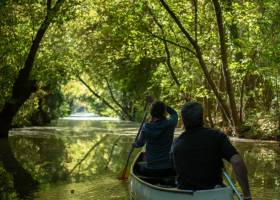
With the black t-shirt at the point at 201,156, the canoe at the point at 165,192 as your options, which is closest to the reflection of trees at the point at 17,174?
the canoe at the point at 165,192

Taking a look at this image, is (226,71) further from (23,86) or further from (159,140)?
(159,140)

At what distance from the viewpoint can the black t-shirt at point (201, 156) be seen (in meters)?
5.23

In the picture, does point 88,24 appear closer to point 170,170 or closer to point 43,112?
point 43,112

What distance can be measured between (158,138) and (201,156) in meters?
2.99

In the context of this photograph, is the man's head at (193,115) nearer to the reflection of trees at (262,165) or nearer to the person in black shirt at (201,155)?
the person in black shirt at (201,155)

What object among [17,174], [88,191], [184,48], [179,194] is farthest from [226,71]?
[179,194]

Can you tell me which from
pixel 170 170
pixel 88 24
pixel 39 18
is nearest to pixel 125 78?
pixel 88 24

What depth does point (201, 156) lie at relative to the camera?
5344 millimetres

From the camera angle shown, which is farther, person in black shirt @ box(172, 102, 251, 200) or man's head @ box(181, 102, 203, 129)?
man's head @ box(181, 102, 203, 129)

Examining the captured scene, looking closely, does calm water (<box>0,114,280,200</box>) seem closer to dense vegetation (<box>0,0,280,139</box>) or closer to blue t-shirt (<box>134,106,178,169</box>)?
blue t-shirt (<box>134,106,178,169</box>)

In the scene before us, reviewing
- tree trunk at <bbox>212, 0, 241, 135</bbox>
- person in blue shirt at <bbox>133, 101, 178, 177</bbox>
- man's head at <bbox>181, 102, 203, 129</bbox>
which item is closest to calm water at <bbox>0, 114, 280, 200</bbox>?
person in blue shirt at <bbox>133, 101, 178, 177</bbox>

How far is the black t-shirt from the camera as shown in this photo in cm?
523

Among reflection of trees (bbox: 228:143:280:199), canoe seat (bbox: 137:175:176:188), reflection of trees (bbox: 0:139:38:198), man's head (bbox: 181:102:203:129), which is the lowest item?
reflection of trees (bbox: 228:143:280:199)

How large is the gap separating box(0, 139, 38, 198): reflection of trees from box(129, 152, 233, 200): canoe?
2504 mm
